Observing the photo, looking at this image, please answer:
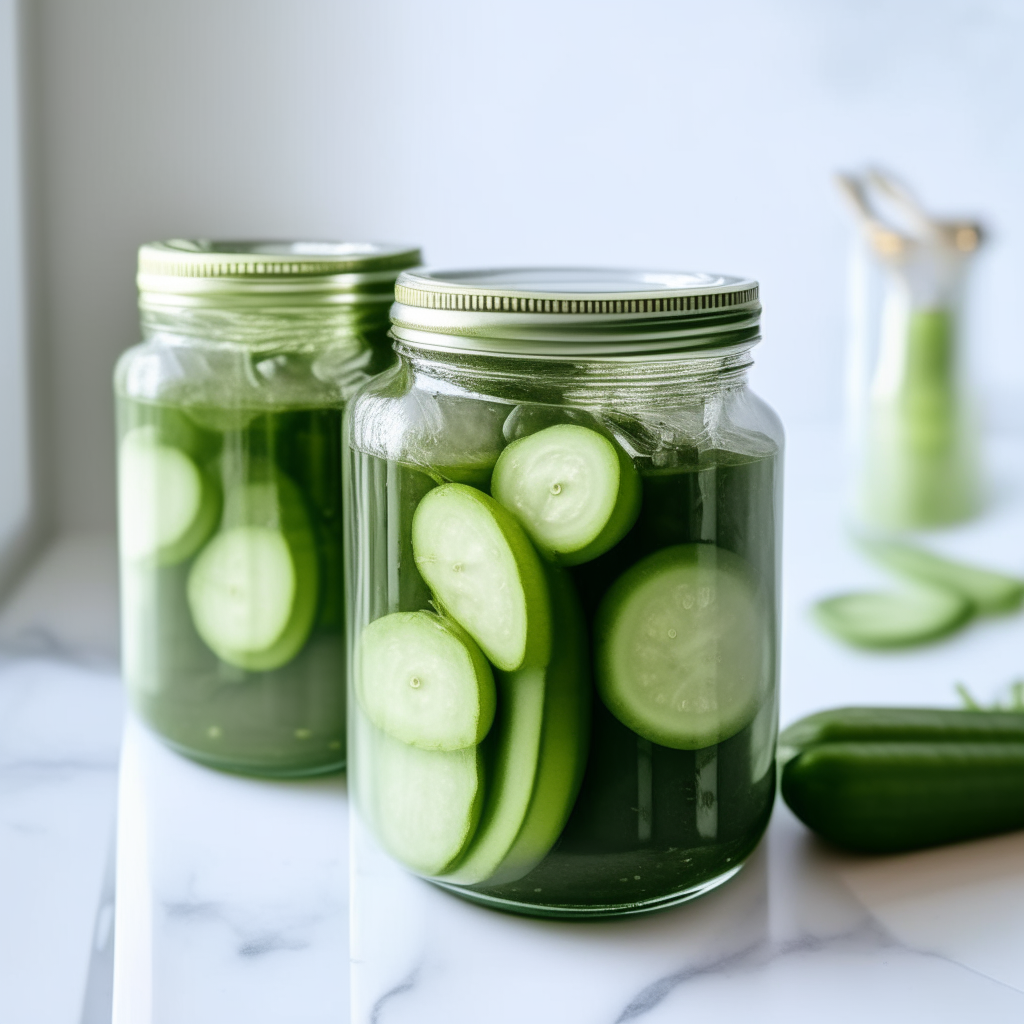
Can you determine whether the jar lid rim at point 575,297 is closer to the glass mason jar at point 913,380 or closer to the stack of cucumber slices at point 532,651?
the stack of cucumber slices at point 532,651

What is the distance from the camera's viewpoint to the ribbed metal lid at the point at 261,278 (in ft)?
2.24

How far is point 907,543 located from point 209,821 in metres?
0.76

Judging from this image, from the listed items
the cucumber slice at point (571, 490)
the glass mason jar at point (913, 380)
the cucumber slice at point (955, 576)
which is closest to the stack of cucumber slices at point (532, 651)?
the cucumber slice at point (571, 490)

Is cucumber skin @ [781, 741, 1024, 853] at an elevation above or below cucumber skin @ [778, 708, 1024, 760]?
below

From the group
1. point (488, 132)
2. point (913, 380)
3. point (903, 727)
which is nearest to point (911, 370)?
point (913, 380)

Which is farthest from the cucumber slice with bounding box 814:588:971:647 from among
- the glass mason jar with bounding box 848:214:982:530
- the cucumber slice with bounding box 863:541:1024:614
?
the glass mason jar with bounding box 848:214:982:530

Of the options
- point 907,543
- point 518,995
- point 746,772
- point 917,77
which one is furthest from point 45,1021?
point 917,77

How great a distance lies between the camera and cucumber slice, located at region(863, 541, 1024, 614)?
109 cm

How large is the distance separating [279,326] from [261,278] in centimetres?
3

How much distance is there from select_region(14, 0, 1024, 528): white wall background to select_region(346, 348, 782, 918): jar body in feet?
1.91

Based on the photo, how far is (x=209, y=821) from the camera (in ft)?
2.31

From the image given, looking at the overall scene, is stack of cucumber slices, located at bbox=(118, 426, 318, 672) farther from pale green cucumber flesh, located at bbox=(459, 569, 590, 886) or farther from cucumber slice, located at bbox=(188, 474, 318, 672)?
pale green cucumber flesh, located at bbox=(459, 569, 590, 886)

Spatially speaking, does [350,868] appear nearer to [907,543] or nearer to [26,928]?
[26,928]

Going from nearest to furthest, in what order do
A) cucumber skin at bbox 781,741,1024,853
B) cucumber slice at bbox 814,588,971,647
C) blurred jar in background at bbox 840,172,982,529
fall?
cucumber skin at bbox 781,741,1024,853 < cucumber slice at bbox 814,588,971,647 < blurred jar in background at bbox 840,172,982,529
